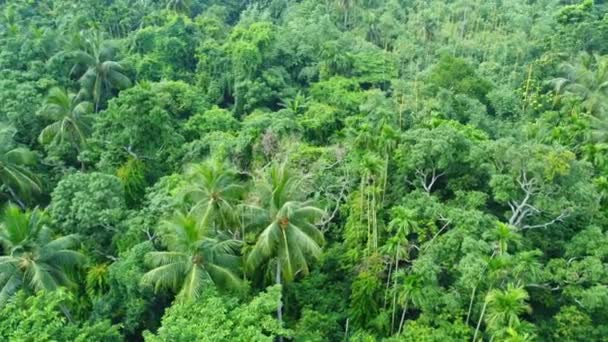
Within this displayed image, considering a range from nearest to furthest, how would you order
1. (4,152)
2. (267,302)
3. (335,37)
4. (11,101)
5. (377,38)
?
(267,302)
(4,152)
(11,101)
(335,37)
(377,38)

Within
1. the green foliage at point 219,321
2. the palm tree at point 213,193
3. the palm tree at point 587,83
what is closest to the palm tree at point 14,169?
the palm tree at point 213,193

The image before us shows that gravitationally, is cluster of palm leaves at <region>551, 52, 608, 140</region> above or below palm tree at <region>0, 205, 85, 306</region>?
above

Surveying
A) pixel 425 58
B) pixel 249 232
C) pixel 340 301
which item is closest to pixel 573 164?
pixel 340 301

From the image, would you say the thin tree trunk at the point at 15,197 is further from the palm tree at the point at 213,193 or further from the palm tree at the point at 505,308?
the palm tree at the point at 505,308

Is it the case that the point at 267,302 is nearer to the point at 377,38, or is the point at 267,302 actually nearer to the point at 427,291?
the point at 427,291

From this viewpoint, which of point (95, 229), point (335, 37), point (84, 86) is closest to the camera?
point (95, 229)

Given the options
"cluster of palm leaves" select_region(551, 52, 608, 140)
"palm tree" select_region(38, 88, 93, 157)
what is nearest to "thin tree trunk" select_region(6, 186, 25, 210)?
"palm tree" select_region(38, 88, 93, 157)

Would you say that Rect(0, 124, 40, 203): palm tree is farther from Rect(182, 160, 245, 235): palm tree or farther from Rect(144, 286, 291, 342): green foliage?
Rect(144, 286, 291, 342): green foliage
